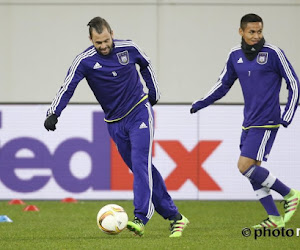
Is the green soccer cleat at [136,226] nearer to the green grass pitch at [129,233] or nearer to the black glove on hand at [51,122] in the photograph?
the green grass pitch at [129,233]

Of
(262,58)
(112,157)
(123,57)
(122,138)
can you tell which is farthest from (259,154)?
(112,157)

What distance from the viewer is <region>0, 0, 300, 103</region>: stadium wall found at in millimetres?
16125

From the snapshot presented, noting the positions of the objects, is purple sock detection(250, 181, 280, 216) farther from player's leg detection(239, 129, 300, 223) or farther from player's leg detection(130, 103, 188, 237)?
player's leg detection(130, 103, 188, 237)

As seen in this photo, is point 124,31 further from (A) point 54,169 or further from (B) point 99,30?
(B) point 99,30

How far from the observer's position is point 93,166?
1439 centimetres

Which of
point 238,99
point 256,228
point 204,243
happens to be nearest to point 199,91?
point 238,99

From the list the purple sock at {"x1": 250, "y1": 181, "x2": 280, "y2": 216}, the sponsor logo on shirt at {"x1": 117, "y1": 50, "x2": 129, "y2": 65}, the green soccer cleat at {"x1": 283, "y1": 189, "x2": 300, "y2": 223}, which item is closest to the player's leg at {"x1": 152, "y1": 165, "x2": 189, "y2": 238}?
the purple sock at {"x1": 250, "y1": 181, "x2": 280, "y2": 216}

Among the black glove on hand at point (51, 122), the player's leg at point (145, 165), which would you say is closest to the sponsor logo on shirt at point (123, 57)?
the player's leg at point (145, 165)

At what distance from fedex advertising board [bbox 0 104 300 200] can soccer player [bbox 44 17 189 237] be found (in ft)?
16.3

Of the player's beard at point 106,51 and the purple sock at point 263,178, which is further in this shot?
the purple sock at point 263,178

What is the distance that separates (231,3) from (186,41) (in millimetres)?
956

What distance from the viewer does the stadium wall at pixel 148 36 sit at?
16125mm

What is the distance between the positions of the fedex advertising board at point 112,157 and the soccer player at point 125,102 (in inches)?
196

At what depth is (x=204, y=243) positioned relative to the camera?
8.65 metres
